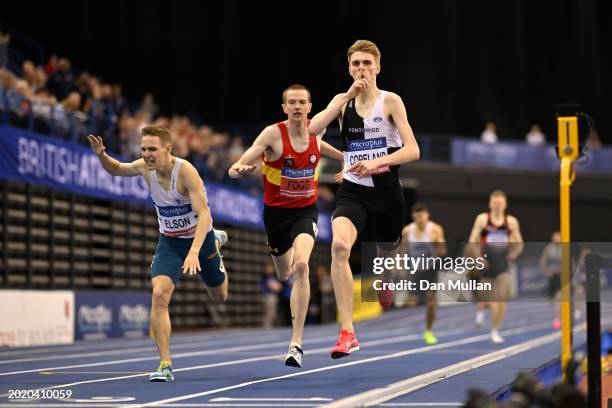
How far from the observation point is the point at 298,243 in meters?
9.84

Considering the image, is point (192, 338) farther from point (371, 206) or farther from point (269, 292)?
point (371, 206)

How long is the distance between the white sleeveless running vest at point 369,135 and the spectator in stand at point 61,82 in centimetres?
1208

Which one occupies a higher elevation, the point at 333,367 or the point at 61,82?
the point at 61,82

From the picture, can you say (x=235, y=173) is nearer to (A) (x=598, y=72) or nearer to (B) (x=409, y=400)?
(B) (x=409, y=400)

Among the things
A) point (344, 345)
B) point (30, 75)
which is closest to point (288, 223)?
point (344, 345)

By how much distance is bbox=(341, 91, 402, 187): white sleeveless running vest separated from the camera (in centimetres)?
908

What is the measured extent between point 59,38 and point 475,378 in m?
22.7

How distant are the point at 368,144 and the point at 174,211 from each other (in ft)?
5.85

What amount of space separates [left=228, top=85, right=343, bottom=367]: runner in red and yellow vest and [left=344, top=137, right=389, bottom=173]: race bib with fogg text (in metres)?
0.60

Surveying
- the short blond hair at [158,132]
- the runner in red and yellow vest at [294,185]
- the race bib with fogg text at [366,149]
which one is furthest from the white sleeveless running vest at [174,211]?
the race bib with fogg text at [366,149]

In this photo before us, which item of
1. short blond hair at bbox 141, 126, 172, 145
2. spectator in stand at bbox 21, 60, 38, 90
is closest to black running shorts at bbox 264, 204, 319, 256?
short blond hair at bbox 141, 126, 172, 145

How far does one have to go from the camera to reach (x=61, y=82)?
2027cm

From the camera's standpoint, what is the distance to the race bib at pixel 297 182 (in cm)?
988

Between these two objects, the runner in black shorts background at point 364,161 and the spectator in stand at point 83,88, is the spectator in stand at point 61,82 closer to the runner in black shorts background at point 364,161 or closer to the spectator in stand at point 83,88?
the spectator in stand at point 83,88
